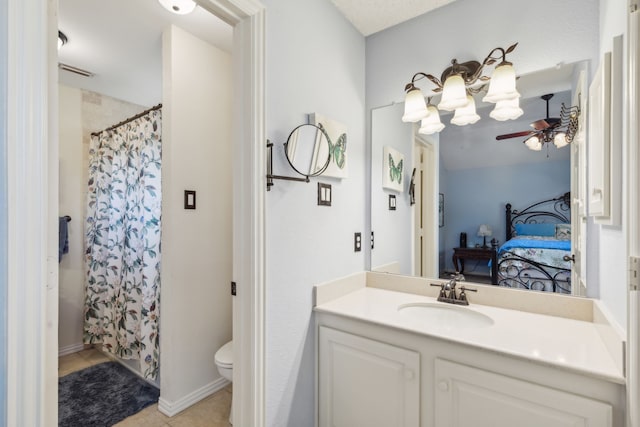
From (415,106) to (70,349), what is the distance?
11.5 ft

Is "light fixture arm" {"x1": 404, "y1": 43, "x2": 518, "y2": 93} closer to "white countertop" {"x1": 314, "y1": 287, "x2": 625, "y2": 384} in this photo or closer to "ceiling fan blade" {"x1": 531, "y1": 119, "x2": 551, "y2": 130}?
"ceiling fan blade" {"x1": 531, "y1": 119, "x2": 551, "y2": 130}

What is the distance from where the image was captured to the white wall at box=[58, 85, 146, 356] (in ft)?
8.86

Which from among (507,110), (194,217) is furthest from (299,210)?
(507,110)

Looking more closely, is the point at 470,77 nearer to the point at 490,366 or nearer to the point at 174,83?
the point at 490,366

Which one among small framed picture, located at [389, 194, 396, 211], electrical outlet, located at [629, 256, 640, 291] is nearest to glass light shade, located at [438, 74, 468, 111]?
small framed picture, located at [389, 194, 396, 211]

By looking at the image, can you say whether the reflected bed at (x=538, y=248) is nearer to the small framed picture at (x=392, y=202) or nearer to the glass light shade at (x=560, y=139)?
the glass light shade at (x=560, y=139)

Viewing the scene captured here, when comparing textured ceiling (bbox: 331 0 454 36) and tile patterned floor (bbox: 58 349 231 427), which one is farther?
tile patterned floor (bbox: 58 349 231 427)

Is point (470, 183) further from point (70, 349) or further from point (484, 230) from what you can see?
point (70, 349)

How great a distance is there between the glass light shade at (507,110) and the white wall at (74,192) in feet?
10.9

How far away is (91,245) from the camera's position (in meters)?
2.69

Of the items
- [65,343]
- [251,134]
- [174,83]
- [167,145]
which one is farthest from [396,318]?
[65,343]

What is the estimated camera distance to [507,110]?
1.49 meters

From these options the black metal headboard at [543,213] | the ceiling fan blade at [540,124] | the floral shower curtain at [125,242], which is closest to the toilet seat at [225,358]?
the floral shower curtain at [125,242]

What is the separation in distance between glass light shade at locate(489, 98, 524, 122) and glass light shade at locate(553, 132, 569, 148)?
7.6 inches
